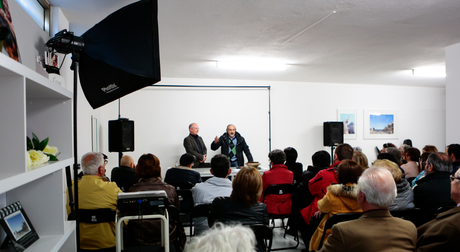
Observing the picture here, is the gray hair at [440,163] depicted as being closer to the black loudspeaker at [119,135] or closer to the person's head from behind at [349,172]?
the person's head from behind at [349,172]

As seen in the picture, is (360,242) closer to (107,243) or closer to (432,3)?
(107,243)

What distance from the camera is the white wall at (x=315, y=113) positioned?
23.6ft

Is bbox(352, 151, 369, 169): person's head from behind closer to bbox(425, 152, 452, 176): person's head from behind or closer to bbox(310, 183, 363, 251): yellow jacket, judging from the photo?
bbox(425, 152, 452, 176): person's head from behind

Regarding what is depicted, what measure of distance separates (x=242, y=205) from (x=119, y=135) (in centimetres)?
408

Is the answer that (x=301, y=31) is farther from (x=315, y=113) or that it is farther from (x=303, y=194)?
(x=315, y=113)

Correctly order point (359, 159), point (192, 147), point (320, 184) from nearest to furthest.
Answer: point (320, 184), point (359, 159), point (192, 147)

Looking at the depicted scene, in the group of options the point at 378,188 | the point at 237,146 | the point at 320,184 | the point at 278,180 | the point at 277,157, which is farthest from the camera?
the point at 237,146

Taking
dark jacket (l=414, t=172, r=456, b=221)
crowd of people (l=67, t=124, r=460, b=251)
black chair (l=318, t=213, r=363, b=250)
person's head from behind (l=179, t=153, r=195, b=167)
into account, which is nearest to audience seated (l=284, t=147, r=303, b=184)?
crowd of people (l=67, t=124, r=460, b=251)

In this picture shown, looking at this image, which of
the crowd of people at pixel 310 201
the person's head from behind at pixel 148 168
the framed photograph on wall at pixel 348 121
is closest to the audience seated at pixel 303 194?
the crowd of people at pixel 310 201

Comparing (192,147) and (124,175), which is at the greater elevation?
(192,147)

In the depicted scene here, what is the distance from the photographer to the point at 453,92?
4.73m

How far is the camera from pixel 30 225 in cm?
149

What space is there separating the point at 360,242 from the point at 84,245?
191 centimetres

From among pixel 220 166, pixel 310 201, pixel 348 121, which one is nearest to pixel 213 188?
pixel 220 166
